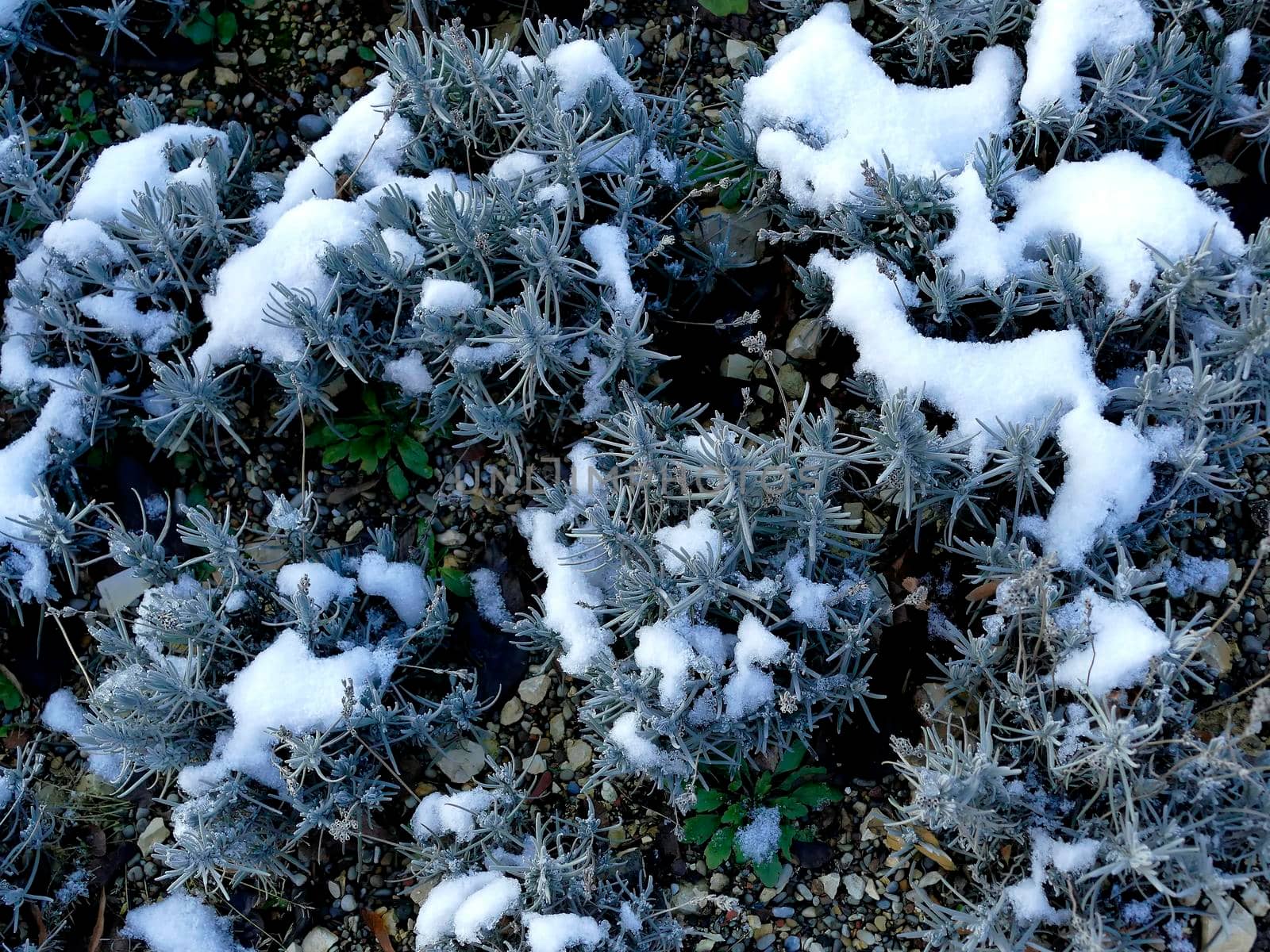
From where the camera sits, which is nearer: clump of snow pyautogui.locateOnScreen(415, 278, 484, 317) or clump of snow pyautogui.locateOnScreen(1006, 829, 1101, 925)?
clump of snow pyautogui.locateOnScreen(1006, 829, 1101, 925)

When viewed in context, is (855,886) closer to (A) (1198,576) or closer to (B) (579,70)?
(A) (1198,576)

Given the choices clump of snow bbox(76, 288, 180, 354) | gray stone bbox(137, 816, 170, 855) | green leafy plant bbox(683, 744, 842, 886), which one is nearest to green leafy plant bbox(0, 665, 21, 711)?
gray stone bbox(137, 816, 170, 855)

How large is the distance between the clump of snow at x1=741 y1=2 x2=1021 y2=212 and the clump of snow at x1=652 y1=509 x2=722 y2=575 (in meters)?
1.08

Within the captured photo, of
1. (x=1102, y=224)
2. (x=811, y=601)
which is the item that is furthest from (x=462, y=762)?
(x=1102, y=224)

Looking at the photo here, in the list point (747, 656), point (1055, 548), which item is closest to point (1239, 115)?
point (1055, 548)

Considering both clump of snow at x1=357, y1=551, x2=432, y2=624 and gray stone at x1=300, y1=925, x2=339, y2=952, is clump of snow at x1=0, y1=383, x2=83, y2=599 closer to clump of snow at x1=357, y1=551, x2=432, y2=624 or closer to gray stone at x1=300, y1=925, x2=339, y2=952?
clump of snow at x1=357, y1=551, x2=432, y2=624

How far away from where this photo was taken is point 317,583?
9.98 feet

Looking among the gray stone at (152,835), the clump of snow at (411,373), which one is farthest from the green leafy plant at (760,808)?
the gray stone at (152,835)

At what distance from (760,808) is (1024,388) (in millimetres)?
1411

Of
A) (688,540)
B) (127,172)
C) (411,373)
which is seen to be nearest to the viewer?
(688,540)

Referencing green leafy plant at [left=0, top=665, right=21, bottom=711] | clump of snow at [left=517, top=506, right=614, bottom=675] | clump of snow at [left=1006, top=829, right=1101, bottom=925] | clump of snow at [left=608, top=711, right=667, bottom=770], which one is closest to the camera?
clump of snow at [left=1006, top=829, right=1101, bottom=925]

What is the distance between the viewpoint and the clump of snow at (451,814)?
113 inches

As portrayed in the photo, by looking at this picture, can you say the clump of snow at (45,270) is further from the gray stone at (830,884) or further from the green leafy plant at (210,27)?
the gray stone at (830,884)

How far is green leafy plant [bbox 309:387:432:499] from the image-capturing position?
3334 mm
